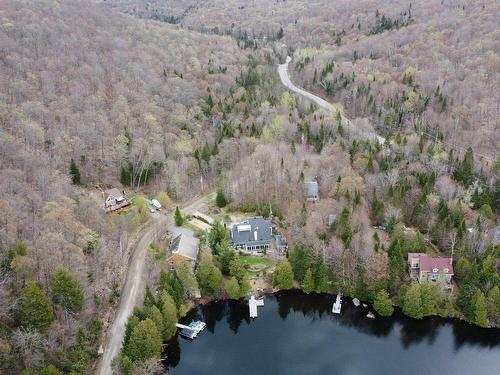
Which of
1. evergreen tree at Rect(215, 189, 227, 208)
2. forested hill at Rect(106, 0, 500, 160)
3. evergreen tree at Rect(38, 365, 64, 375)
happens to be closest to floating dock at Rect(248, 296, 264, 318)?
evergreen tree at Rect(215, 189, 227, 208)

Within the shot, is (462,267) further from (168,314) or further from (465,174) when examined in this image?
(168,314)

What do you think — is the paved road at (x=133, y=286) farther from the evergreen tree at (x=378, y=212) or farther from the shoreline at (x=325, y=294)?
the evergreen tree at (x=378, y=212)

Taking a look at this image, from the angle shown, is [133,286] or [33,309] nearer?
[33,309]

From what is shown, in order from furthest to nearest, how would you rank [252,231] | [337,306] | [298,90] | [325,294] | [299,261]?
[298,90] → [252,231] → [325,294] → [299,261] → [337,306]

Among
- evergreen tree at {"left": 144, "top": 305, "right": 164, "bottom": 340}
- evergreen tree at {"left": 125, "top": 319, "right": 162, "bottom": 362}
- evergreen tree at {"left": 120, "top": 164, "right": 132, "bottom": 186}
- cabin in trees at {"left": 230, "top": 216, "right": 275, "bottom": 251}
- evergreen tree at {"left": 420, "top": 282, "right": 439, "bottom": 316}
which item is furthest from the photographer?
evergreen tree at {"left": 120, "top": 164, "right": 132, "bottom": 186}

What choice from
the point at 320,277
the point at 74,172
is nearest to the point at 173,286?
the point at 320,277

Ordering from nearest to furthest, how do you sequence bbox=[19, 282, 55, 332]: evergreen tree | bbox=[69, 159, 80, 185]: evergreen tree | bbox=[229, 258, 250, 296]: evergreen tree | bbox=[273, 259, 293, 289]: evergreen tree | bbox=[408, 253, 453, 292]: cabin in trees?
1. bbox=[19, 282, 55, 332]: evergreen tree
2. bbox=[408, 253, 453, 292]: cabin in trees
3. bbox=[229, 258, 250, 296]: evergreen tree
4. bbox=[273, 259, 293, 289]: evergreen tree
5. bbox=[69, 159, 80, 185]: evergreen tree

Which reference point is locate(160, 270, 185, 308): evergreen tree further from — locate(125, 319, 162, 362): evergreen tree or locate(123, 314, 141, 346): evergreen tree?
locate(125, 319, 162, 362): evergreen tree

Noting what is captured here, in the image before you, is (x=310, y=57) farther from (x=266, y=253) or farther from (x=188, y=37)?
(x=266, y=253)
